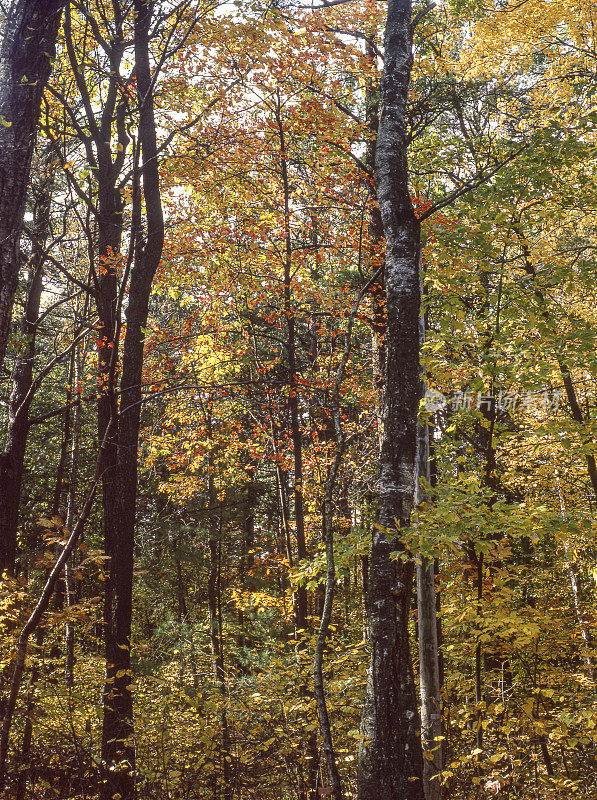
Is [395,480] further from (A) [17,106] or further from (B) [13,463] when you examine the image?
(B) [13,463]

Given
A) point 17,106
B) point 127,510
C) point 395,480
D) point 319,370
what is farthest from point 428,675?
point 319,370

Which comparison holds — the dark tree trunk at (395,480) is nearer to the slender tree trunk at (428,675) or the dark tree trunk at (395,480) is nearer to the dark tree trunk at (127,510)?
the slender tree trunk at (428,675)

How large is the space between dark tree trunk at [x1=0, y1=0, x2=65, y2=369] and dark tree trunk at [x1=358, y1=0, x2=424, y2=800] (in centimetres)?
298

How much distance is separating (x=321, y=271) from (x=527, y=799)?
43.1 feet

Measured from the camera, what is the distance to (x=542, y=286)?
19.1 feet

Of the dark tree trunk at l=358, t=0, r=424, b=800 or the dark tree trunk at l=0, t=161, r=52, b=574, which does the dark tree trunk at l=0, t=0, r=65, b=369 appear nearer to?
the dark tree trunk at l=358, t=0, r=424, b=800

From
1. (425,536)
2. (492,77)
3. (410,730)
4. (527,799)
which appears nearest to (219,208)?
(492,77)

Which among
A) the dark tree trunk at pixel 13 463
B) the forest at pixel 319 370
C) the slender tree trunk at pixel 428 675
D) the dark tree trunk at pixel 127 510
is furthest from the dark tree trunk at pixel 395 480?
the dark tree trunk at pixel 13 463

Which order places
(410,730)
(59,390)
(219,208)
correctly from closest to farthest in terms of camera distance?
(410,730) < (219,208) < (59,390)

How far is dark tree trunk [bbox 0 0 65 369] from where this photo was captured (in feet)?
10.5

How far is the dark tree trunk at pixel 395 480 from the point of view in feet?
11.7

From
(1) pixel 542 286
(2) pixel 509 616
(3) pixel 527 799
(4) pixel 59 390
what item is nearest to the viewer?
(2) pixel 509 616

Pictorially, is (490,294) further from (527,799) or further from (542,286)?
(527,799)

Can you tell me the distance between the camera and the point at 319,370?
13352mm
